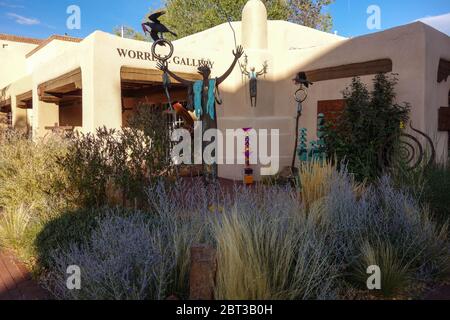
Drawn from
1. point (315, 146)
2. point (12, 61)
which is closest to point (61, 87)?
point (315, 146)

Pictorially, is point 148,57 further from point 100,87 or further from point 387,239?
point 387,239

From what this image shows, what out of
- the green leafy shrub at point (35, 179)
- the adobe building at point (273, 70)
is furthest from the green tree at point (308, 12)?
the green leafy shrub at point (35, 179)

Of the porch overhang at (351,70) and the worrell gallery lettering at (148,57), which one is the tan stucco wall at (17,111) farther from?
the porch overhang at (351,70)

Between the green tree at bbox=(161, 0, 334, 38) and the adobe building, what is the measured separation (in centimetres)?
1141

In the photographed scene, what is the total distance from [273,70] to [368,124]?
3.39m

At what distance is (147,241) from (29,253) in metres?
1.73

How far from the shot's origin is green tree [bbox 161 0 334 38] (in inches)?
848

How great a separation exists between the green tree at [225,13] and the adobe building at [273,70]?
11.4m

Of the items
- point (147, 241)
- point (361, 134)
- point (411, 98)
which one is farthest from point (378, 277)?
point (411, 98)

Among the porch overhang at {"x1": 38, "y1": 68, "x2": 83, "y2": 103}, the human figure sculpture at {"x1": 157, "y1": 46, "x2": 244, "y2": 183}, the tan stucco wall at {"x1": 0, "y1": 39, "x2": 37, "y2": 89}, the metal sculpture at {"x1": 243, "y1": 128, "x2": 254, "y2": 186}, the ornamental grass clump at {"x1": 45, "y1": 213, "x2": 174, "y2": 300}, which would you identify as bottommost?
the ornamental grass clump at {"x1": 45, "y1": 213, "x2": 174, "y2": 300}

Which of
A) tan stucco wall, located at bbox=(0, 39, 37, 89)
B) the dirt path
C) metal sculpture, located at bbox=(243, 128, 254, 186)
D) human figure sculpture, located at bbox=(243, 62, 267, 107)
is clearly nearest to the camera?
the dirt path

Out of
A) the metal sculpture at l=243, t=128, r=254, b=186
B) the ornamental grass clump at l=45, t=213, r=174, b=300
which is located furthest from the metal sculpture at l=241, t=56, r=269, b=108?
the ornamental grass clump at l=45, t=213, r=174, b=300

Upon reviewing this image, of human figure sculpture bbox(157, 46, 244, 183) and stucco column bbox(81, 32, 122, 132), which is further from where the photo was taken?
stucco column bbox(81, 32, 122, 132)

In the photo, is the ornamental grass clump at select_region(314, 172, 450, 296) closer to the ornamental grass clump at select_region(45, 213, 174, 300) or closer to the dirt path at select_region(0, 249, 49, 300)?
the ornamental grass clump at select_region(45, 213, 174, 300)
